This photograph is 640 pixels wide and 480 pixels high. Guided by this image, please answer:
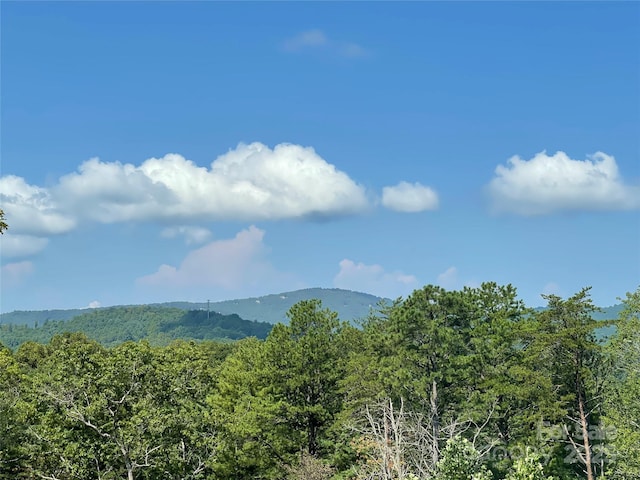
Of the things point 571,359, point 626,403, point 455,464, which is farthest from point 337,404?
point 455,464

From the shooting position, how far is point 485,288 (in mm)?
39219

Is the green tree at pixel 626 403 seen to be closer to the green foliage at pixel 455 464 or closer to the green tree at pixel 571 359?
the green tree at pixel 571 359

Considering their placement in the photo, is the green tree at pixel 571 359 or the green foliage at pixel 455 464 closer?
the green foliage at pixel 455 464

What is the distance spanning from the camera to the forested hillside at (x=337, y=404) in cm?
2753

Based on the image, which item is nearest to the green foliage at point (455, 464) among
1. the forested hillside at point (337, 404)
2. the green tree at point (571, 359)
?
the forested hillside at point (337, 404)

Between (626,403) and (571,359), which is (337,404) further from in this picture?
(626,403)

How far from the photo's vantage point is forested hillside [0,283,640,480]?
2753 centimetres

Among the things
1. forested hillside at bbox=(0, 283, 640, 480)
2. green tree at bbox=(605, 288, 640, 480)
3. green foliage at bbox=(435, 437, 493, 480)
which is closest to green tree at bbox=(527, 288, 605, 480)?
forested hillside at bbox=(0, 283, 640, 480)

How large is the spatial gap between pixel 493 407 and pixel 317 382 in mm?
9687

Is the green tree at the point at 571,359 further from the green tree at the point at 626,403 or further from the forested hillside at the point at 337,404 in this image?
the green tree at the point at 626,403

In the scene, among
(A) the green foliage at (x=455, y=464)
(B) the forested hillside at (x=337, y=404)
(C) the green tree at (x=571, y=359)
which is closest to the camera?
(A) the green foliage at (x=455, y=464)

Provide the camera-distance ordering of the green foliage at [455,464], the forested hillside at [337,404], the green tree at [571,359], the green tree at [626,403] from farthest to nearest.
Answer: the green tree at [571,359], the green tree at [626,403], the forested hillside at [337,404], the green foliage at [455,464]

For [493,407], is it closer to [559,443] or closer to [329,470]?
[559,443]

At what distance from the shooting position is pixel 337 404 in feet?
112
